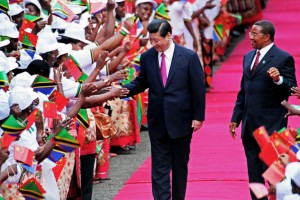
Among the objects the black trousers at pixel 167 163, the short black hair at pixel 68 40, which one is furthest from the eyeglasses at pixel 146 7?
the black trousers at pixel 167 163

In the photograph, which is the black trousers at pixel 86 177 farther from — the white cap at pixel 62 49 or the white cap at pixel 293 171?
the white cap at pixel 293 171

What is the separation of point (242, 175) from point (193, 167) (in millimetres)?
785

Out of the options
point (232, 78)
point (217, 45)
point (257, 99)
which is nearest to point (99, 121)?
point (257, 99)

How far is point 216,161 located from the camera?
13.5 m

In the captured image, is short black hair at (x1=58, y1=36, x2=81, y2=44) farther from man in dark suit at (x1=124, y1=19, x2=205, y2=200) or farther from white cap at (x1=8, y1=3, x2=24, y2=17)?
man in dark suit at (x1=124, y1=19, x2=205, y2=200)

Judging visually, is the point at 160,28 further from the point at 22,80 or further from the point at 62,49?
the point at 22,80

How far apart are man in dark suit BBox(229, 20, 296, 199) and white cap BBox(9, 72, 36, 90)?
2.08 meters

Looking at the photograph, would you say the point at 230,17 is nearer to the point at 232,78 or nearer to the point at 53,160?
the point at 232,78

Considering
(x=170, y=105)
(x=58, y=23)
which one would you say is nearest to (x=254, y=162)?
(x=170, y=105)

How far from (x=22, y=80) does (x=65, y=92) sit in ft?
2.04

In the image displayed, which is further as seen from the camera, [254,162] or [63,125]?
[254,162]

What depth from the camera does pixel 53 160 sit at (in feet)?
32.2

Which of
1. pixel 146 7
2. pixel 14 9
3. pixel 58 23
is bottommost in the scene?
pixel 146 7

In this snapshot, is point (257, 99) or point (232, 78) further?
point (232, 78)
